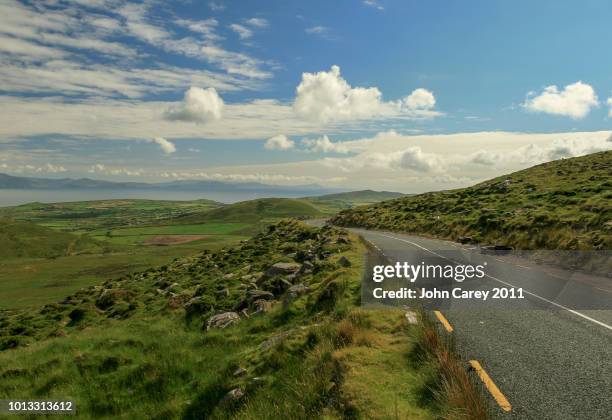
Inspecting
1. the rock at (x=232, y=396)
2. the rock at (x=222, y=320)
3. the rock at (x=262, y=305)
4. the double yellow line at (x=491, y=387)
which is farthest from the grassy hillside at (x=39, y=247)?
the double yellow line at (x=491, y=387)

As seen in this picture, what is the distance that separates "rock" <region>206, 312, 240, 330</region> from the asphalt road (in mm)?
10253

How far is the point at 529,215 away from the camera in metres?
35.8

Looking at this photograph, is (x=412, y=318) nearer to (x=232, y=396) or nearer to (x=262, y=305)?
(x=232, y=396)

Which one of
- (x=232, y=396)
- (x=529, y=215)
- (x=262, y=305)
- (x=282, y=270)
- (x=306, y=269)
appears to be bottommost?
(x=232, y=396)

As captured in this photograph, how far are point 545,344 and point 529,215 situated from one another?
96.4 ft

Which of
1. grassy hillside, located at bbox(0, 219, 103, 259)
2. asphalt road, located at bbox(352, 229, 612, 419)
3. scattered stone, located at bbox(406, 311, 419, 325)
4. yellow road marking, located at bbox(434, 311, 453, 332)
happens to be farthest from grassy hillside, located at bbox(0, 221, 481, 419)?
grassy hillside, located at bbox(0, 219, 103, 259)

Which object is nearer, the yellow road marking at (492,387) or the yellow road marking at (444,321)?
the yellow road marking at (492,387)

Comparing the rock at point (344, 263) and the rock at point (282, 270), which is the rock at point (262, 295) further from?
the rock at point (344, 263)

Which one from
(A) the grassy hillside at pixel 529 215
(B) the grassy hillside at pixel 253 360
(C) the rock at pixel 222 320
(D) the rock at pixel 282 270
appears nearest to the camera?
(B) the grassy hillside at pixel 253 360

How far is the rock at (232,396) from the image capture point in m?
11.4

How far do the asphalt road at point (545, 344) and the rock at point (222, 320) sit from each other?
10253mm

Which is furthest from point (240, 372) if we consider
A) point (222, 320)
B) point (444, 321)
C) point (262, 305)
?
point (222, 320)

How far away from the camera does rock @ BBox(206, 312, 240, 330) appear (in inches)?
768

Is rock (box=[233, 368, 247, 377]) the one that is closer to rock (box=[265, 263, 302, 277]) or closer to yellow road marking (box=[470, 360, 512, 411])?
yellow road marking (box=[470, 360, 512, 411])
